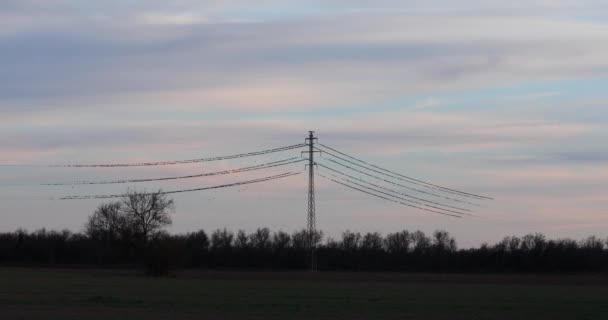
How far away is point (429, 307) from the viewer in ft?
139

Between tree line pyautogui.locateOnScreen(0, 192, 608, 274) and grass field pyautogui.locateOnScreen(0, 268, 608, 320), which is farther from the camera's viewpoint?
tree line pyautogui.locateOnScreen(0, 192, 608, 274)

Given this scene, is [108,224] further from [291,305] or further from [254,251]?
[291,305]

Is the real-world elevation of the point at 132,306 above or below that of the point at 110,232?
below

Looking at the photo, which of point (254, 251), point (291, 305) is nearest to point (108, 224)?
point (254, 251)

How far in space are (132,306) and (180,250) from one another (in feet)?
193

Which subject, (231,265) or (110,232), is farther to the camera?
(110,232)

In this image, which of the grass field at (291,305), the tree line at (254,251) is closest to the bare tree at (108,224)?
the tree line at (254,251)

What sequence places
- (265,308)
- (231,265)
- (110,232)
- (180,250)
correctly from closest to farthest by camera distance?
(265,308)
(180,250)
(231,265)
(110,232)

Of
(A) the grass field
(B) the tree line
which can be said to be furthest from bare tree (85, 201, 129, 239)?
(A) the grass field

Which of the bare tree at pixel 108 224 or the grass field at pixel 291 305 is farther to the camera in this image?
the bare tree at pixel 108 224

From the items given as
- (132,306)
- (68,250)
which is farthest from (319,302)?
(68,250)

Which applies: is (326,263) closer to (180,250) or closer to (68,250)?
(180,250)

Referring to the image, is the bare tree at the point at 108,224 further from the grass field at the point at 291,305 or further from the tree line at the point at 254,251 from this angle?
the grass field at the point at 291,305

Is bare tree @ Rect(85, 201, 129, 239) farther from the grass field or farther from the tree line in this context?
the grass field
